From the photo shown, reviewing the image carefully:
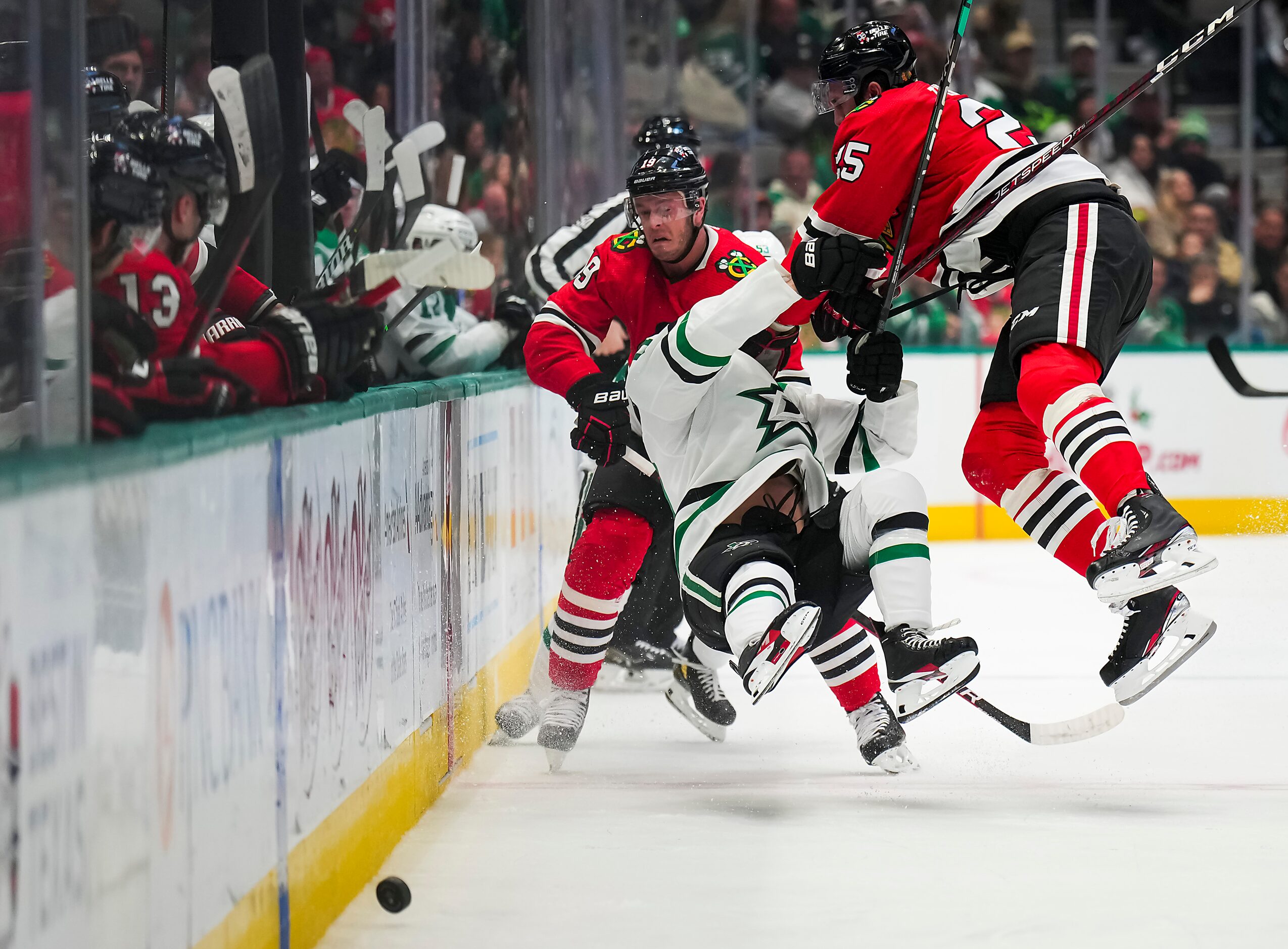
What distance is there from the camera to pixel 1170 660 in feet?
8.00

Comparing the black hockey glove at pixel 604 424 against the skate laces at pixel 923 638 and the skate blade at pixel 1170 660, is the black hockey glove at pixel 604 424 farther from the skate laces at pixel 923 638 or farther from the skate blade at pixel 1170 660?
the skate blade at pixel 1170 660

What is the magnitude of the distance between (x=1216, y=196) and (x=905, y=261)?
19.9 ft

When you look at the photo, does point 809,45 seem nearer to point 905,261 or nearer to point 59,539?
point 905,261

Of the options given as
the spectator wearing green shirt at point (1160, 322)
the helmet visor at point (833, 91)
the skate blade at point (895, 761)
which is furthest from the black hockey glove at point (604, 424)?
the spectator wearing green shirt at point (1160, 322)

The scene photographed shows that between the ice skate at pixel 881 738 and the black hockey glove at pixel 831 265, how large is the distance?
81 centimetres

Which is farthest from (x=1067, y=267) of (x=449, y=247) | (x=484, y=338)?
(x=484, y=338)

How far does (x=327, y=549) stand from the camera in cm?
208

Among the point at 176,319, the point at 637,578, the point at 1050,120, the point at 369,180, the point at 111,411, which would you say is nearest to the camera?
the point at 111,411

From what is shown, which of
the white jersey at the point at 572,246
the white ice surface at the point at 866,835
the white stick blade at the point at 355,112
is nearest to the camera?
the white ice surface at the point at 866,835

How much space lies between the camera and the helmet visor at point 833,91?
2.86m

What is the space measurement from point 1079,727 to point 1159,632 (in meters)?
0.41

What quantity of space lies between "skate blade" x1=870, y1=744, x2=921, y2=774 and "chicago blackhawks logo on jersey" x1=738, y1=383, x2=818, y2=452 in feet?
1.93

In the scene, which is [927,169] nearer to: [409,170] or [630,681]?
[409,170]

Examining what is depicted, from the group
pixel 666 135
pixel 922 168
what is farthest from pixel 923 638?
pixel 666 135
